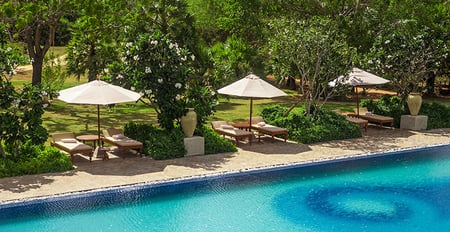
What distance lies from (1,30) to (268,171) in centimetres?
921

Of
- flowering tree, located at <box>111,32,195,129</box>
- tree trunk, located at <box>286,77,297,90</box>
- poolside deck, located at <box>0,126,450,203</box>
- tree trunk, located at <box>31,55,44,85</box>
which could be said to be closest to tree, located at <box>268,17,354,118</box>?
poolside deck, located at <box>0,126,450,203</box>

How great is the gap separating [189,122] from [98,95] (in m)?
3.24

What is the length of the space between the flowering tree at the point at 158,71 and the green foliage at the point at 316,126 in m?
4.95

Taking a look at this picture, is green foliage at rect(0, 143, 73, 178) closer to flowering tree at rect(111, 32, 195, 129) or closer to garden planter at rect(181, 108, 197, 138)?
flowering tree at rect(111, 32, 195, 129)

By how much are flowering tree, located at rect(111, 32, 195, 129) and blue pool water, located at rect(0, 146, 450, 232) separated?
382 centimetres

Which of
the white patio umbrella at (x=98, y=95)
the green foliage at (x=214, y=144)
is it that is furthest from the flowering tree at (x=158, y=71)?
the green foliage at (x=214, y=144)

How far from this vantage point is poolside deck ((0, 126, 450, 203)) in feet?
51.6

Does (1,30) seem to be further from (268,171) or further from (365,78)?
(365,78)

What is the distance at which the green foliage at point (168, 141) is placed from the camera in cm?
1917

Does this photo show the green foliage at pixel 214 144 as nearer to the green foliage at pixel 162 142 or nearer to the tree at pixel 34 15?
the green foliage at pixel 162 142

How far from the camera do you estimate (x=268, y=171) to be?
1842 cm

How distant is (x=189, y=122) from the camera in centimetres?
1975

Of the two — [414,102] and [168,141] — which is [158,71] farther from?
[414,102]

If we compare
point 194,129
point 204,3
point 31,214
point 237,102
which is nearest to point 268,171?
point 194,129
